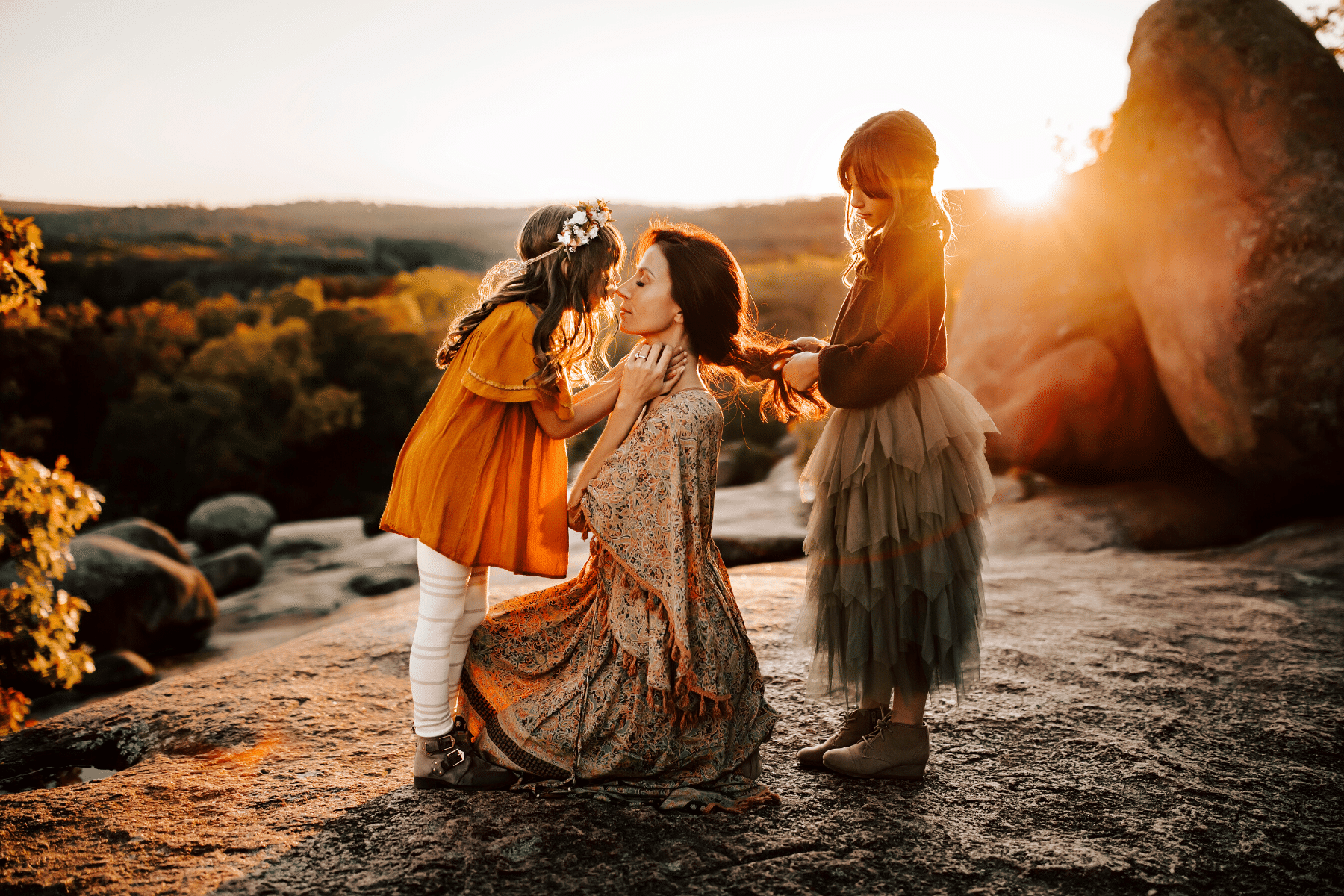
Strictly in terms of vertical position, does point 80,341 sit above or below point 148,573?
above

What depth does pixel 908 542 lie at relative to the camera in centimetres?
239

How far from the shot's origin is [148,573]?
7461 mm

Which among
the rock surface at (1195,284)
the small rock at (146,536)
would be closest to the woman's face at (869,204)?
the rock surface at (1195,284)

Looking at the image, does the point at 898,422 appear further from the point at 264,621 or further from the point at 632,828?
the point at 264,621

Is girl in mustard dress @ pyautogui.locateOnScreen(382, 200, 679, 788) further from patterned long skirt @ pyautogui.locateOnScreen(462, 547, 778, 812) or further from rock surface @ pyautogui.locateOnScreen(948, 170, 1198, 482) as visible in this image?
rock surface @ pyautogui.locateOnScreen(948, 170, 1198, 482)

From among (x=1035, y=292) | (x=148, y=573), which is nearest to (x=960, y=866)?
(x=1035, y=292)

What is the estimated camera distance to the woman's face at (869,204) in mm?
2367

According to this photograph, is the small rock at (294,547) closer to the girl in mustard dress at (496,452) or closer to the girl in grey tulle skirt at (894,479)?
the girl in mustard dress at (496,452)

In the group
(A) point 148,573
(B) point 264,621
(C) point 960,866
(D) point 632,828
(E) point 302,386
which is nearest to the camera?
(C) point 960,866

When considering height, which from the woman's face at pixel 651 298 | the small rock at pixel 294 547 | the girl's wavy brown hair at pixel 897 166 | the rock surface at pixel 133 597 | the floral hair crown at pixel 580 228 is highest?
the girl's wavy brown hair at pixel 897 166

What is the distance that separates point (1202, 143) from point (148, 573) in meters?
9.93

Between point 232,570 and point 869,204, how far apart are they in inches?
439

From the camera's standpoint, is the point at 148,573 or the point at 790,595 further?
the point at 148,573

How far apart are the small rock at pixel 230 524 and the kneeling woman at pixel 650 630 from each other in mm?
13556
